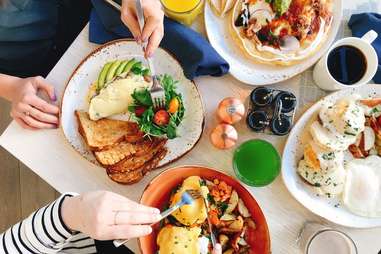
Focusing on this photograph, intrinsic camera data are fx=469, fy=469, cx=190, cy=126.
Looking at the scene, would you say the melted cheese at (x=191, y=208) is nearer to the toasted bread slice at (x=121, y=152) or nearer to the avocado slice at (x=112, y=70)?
the toasted bread slice at (x=121, y=152)

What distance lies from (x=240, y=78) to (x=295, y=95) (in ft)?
0.55

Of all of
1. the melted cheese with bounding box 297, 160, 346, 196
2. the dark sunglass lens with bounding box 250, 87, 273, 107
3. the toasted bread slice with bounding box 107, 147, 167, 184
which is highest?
the dark sunglass lens with bounding box 250, 87, 273, 107

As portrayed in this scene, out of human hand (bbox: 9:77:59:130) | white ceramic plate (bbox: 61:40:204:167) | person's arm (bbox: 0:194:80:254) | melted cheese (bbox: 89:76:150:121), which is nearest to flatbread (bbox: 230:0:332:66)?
white ceramic plate (bbox: 61:40:204:167)

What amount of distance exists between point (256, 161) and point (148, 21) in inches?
18.6

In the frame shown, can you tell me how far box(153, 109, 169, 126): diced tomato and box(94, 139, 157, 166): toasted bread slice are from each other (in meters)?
0.08

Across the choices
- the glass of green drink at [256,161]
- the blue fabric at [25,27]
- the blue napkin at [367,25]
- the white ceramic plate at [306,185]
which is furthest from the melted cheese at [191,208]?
the blue fabric at [25,27]

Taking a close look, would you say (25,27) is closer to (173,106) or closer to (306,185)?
(173,106)

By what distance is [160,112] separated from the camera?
4.19ft

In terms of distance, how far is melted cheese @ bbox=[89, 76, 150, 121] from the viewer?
51.4 inches

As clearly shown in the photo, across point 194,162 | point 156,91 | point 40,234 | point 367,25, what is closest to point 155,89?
point 156,91

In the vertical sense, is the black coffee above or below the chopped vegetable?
above

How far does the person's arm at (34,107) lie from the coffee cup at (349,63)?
76 cm

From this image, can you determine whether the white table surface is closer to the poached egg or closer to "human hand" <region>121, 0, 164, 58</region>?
the poached egg

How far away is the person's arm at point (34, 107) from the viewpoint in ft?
4.31
